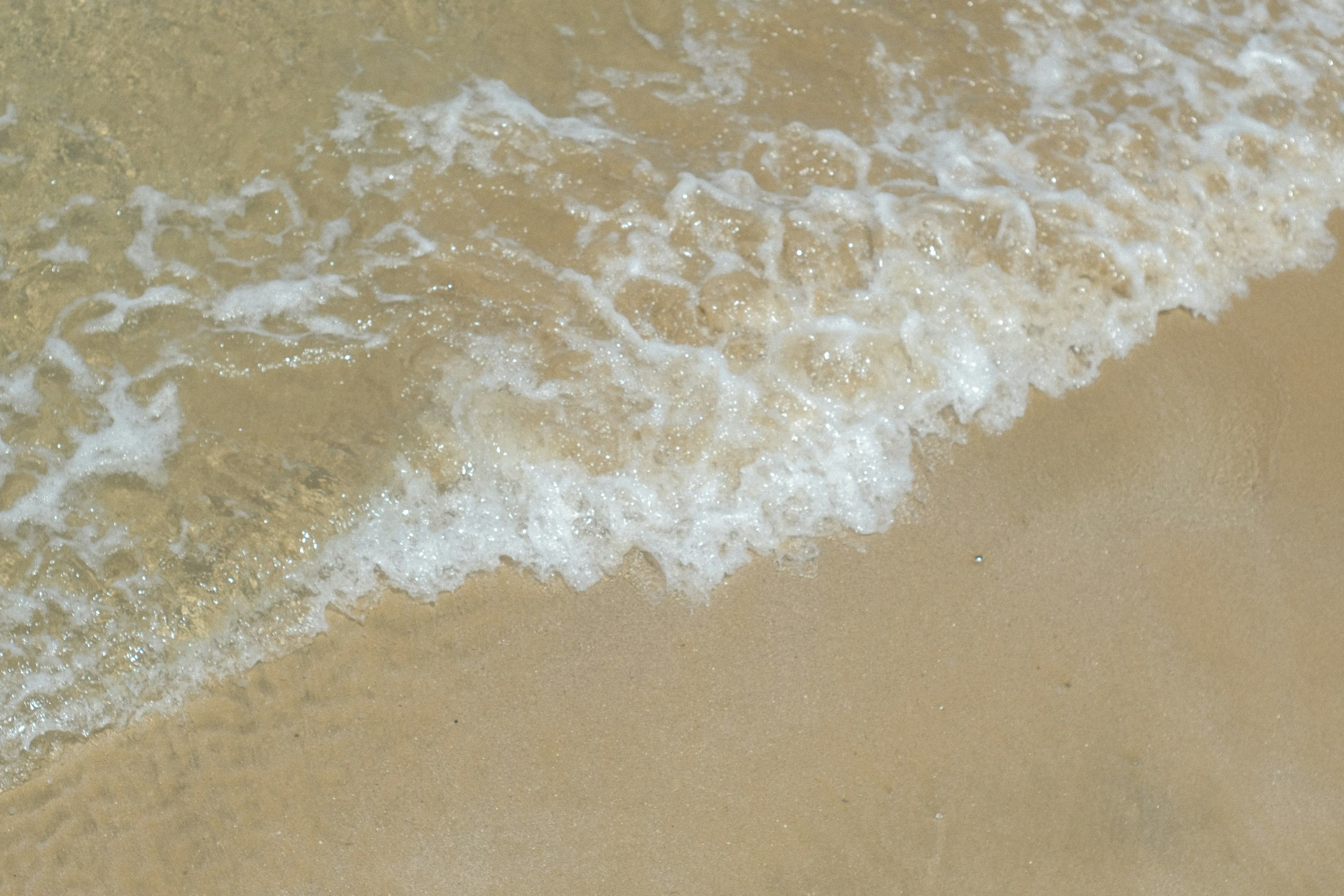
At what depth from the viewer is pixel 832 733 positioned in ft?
9.04

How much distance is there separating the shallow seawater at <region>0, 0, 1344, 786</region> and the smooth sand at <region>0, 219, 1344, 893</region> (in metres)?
0.17

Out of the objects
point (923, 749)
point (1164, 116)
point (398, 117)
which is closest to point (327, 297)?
point (398, 117)

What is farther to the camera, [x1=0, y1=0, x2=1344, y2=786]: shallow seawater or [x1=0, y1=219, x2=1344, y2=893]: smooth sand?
[x1=0, y1=0, x2=1344, y2=786]: shallow seawater

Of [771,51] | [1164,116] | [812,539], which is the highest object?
[1164,116]

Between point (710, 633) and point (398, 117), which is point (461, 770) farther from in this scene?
point (398, 117)

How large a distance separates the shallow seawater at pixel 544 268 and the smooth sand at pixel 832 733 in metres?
0.17

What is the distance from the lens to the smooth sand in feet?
8.88

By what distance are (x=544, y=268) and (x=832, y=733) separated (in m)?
1.78

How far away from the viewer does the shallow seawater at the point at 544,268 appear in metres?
2.98

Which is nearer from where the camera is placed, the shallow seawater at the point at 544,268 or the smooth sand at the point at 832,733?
the smooth sand at the point at 832,733

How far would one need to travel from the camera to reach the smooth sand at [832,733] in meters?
2.71

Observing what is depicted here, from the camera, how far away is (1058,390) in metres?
3.10

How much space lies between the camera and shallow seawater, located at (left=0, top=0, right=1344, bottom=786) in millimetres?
2984

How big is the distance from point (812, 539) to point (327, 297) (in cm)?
183
